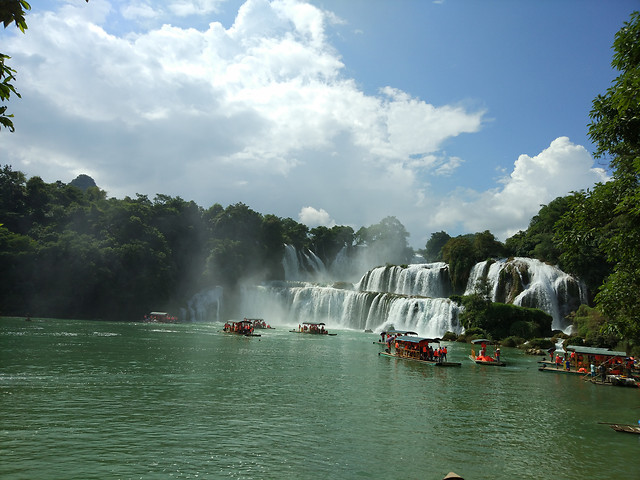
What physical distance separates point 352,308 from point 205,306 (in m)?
25.6

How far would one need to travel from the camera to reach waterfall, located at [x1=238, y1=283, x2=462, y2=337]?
45844 mm

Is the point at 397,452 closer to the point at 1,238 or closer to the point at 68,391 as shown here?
the point at 68,391

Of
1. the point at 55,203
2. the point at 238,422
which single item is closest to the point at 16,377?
the point at 238,422

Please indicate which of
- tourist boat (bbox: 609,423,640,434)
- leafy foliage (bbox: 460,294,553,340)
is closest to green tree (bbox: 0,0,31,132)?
tourist boat (bbox: 609,423,640,434)

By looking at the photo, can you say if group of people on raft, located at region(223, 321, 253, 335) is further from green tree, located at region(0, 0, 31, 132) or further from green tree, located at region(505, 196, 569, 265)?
green tree, located at region(0, 0, 31, 132)

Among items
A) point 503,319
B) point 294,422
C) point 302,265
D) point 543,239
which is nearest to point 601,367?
point 294,422

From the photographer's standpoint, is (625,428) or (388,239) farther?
(388,239)

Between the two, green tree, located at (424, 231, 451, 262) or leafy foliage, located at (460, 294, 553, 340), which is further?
green tree, located at (424, 231, 451, 262)

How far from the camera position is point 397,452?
9688 mm

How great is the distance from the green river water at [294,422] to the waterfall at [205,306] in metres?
45.1

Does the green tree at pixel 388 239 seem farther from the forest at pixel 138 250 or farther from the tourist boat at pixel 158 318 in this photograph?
the tourist boat at pixel 158 318

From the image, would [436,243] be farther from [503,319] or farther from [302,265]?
[503,319]

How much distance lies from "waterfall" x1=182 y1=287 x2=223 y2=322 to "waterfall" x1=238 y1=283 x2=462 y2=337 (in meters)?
4.41

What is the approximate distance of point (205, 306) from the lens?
67750 millimetres
